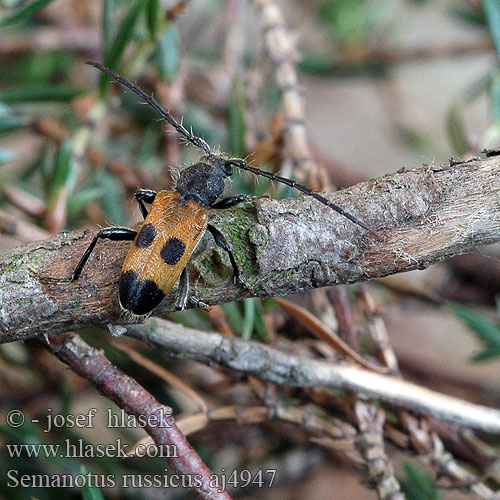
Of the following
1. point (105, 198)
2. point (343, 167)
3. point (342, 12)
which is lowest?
point (105, 198)

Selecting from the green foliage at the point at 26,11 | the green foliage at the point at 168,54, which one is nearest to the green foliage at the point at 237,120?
the green foliage at the point at 168,54

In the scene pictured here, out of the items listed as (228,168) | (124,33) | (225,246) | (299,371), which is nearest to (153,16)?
(124,33)

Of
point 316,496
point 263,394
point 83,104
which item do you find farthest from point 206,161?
point 316,496

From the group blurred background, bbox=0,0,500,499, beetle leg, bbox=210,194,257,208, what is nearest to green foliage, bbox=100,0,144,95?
blurred background, bbox=0,0,500,499

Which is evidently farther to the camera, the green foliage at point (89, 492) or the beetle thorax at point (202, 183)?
the beetle thorax at point (202, 183)

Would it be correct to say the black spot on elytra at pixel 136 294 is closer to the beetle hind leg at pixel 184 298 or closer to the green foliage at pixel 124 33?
the beetle hind leg at pixel 184 298

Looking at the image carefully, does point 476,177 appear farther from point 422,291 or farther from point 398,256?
point 422,291
